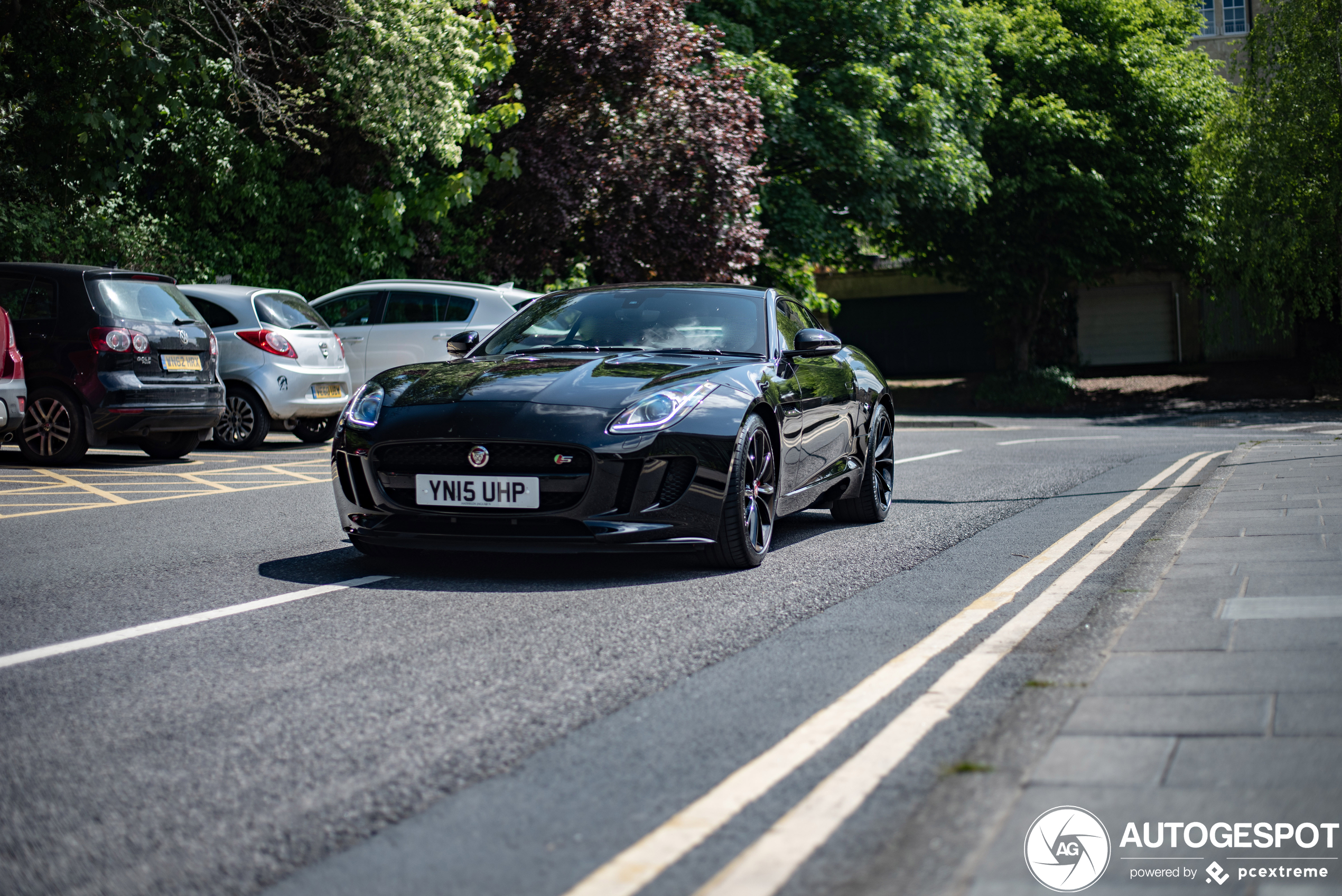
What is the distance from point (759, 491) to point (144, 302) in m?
7.40

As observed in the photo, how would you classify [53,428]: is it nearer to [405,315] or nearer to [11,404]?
[11,404]

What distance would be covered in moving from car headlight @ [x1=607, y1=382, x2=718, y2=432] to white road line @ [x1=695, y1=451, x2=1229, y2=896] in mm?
1801

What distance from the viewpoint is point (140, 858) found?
2.76 m

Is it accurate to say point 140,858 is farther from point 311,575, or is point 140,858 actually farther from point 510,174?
point 510,174

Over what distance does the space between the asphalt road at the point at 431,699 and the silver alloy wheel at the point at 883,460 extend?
80cm

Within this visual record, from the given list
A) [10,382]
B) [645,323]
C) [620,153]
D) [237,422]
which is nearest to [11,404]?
[10,382]

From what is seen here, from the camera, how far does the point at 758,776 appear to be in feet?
10.6

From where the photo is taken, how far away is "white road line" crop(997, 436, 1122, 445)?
1633 centimetres

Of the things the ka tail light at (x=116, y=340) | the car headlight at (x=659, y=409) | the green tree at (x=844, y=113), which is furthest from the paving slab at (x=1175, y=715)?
the green tree at (x=844, y=113)

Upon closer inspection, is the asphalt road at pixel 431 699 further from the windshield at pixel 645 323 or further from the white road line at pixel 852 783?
the windshield at pixel 645 323

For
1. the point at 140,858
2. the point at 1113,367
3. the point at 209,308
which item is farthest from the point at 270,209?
the point at 1113,367

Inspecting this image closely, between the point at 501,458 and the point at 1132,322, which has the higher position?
the point at 1132,322

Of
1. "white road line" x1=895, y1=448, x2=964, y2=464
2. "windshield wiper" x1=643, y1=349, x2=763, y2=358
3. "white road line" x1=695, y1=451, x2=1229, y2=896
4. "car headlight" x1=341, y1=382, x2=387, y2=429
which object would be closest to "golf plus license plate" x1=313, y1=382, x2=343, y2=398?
"white road line" x1=895, y1=448, x2=964, y2=464

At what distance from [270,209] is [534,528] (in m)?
13.5
